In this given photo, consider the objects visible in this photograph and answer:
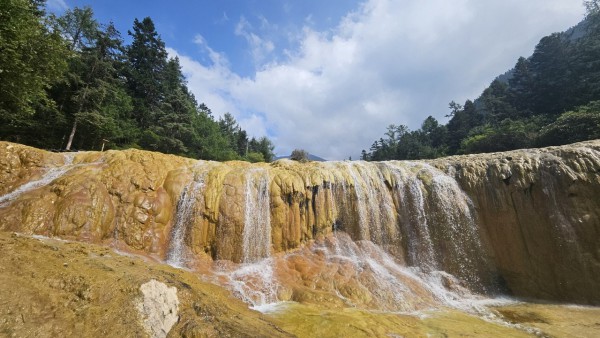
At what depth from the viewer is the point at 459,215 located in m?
14.0

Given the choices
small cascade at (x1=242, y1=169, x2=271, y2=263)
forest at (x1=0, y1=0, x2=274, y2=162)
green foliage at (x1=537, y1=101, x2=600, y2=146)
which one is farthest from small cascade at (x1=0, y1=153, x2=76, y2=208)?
green foliage at (x1=537, y1=101, x2=600, y2=146)

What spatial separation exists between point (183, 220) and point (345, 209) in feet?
24.3

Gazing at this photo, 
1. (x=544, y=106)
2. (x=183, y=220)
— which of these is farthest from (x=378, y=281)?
(x=544, y=106)

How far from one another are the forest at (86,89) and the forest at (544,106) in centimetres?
3760

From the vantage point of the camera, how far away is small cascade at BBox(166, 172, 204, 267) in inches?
463

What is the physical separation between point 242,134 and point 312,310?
6642 cm

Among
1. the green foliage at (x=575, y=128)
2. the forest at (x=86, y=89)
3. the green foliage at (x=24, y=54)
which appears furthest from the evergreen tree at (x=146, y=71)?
the green foliage at (x=575, y=128)

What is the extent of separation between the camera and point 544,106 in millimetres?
45469

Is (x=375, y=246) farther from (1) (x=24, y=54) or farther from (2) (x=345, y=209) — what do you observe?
(1) (x=24, y=54)

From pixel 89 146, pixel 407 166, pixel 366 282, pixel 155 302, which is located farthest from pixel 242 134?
pixel 155 302

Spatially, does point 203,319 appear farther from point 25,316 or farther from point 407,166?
point 407,166

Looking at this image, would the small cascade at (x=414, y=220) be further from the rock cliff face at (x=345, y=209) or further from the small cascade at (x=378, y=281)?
the small cascade at (x=378, y=281)

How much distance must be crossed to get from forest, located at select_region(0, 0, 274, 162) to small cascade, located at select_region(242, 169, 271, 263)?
1127cm

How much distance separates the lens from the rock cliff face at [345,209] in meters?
11.7
